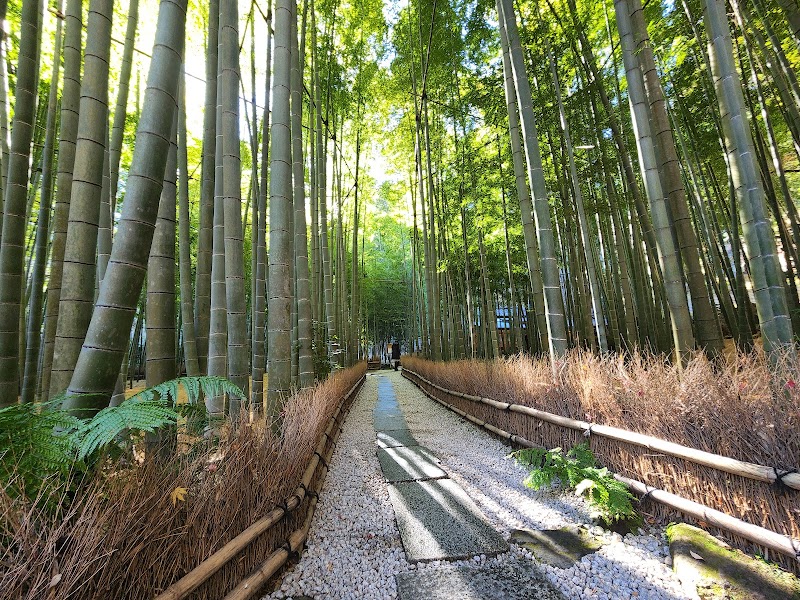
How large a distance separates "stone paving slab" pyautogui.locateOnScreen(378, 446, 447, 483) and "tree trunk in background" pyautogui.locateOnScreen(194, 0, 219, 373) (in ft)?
5.49

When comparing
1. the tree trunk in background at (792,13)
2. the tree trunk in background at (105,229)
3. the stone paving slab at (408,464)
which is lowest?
the stone paving slab at (408,464)

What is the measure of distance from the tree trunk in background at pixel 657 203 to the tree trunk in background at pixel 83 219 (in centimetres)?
302

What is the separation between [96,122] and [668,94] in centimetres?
659

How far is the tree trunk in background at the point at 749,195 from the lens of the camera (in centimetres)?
206

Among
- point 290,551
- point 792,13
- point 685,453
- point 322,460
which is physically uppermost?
point 792,13

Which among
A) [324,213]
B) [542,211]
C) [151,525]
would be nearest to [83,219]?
[151,525]

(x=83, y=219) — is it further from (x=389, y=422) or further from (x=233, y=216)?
(x=389, y=422)

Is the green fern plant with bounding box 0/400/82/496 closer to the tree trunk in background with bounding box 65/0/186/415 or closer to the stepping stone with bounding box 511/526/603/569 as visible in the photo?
the tree trunk in background with bounding box 65/0/186/415

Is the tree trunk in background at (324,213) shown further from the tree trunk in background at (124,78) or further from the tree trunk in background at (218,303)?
the tree trunk in background at (218,303)

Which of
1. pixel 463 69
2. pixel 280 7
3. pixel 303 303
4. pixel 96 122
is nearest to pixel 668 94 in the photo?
pixel 463 69

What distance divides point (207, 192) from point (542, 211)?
2664 millimetres

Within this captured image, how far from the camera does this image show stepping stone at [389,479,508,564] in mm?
1625

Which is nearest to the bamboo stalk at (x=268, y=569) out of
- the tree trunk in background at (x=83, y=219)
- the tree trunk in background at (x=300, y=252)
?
the tree trunk in background at (x=83, y=219)

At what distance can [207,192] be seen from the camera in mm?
2734
